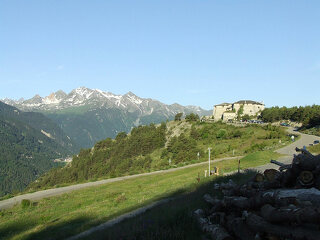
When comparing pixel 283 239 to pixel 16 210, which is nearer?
pixel 283 239

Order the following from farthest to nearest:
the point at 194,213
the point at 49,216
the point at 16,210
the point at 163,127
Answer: the point at 163,127 < the point at 16,210 < the point at 49,216 < the point at 194,213

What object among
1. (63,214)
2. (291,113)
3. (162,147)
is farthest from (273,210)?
(291,113)

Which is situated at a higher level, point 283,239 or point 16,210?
point 283,239

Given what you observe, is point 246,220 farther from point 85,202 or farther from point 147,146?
point 147,146

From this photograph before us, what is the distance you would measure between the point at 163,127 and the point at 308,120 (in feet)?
167

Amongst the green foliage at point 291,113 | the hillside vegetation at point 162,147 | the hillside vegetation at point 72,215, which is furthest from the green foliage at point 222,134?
the hillside vegetation at point 72,215

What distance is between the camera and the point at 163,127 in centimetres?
11275

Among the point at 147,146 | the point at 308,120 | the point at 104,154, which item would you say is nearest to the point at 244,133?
the point at 308,120

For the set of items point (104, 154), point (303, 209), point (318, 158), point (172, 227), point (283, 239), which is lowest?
point (104, 154)

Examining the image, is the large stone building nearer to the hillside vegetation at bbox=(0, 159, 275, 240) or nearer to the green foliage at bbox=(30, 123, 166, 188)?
the green foliage at bbox=(30, 123, 166, 188)

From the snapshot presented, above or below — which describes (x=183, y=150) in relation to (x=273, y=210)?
below

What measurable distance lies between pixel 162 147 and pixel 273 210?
3635 inches

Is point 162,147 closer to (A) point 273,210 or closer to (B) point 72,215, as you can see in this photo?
(B) point 72,215

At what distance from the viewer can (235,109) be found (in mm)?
163375
